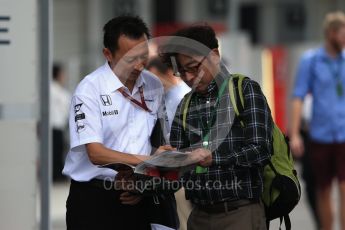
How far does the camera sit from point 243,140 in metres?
4.81

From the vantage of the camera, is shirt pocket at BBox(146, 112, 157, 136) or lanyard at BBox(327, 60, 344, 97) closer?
shirt pocket at BBox(146, 112, 157, 136)

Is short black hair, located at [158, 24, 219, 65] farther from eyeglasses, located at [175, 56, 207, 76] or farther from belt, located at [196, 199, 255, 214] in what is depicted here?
belt, located at [196, 199, 255, 214]

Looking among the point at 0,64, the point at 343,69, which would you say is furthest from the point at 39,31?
the point at 343,69

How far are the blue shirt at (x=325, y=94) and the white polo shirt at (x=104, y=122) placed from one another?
12.5 feet

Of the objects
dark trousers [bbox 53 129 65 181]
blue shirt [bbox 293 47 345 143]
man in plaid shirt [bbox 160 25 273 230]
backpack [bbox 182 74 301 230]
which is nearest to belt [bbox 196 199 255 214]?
man in plaid shirt [bbox 160 25 273 230]

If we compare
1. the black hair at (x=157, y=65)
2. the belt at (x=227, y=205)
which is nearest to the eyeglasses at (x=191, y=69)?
the belt at (x=227, y=205)

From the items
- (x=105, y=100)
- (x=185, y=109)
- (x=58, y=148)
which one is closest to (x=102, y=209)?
(x=105, y=100)

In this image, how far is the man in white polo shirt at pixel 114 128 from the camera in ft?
16.5

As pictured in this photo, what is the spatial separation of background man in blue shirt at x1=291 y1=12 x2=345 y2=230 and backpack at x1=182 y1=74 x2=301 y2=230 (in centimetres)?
380

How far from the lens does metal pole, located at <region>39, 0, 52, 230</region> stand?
5.91 meters

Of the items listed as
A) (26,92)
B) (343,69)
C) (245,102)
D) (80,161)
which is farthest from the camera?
(343,69)

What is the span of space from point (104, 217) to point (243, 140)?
865mm

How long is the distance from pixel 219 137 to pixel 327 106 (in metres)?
4.09

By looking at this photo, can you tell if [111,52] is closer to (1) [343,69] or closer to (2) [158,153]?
(2) [158,153]
